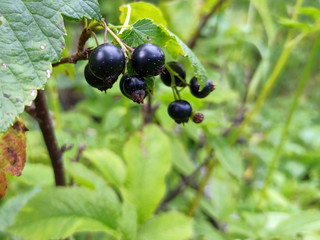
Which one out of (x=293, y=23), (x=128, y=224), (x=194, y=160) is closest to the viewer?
Answer: (x=128, y=224)

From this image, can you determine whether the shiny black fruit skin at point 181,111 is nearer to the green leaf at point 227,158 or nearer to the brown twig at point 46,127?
the brown twig at point 46,127

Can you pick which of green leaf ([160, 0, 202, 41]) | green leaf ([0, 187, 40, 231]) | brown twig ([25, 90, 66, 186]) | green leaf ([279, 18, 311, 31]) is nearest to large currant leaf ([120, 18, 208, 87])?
brown twig ([25, 90, 66, 186])

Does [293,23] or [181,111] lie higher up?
[293,23]

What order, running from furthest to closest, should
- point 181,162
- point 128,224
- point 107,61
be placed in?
point 181,162 → point 128,224 → point 107,61

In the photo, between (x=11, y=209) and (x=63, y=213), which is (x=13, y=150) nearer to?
(x=63, y=213)

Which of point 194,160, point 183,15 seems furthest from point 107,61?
point 194,160

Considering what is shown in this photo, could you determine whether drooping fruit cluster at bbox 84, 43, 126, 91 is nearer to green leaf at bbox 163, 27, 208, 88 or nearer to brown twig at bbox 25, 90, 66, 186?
green leaf at bbox 163, 27, 208, 88

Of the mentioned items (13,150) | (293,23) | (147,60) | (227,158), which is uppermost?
(293,23)
